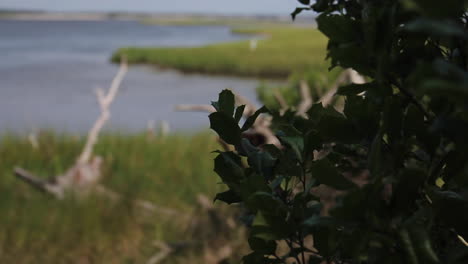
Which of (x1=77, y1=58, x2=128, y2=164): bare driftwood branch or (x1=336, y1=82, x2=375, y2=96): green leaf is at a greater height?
(x1=336, y1=82, x2=375, y2=96): green leaf

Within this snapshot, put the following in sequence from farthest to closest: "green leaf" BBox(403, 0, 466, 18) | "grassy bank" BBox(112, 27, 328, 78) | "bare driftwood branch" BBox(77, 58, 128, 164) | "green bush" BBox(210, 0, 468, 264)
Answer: "grassy bank" BBox(112, 27, 328, 78), "bare driftwood branch" BBox(77, 58, 128, 164), "green bush" BBox(210, 0, 468, 264), "green leaf" BBox(403, 0, 466, 18)

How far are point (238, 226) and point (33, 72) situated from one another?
98.3 ft

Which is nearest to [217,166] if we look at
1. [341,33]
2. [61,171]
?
[341,33]

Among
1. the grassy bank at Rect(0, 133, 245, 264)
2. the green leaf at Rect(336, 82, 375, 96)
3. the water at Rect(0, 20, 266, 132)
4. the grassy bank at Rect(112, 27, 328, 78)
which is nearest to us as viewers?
the green leaf at Rect(336, 82, 375, 96)

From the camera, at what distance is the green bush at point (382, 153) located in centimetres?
43

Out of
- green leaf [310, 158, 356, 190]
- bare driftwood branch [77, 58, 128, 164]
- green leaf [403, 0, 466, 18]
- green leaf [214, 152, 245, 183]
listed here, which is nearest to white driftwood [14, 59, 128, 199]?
bare driftwood branch [77, 58, 128, 164]

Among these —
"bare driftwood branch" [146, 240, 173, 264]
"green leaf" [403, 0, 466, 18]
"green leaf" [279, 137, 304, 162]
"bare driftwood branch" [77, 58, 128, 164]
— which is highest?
"green leaf" [403, 0, 466, 18]

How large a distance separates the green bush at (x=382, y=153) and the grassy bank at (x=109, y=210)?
3932mm

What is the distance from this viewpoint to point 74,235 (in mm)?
5508

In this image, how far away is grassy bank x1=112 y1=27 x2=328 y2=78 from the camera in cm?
2842

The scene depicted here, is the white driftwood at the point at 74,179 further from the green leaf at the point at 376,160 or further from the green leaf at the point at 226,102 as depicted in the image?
the green leaf at the point at 376,160

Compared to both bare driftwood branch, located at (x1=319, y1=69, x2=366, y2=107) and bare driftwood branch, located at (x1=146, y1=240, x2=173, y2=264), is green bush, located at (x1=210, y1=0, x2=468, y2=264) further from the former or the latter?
bare driftwood branch, located at (x1=146, y1=240, x2=173, y2=264)

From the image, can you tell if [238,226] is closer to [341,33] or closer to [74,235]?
[74,235]

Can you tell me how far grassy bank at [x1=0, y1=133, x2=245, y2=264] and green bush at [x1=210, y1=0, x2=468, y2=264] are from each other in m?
3.93
